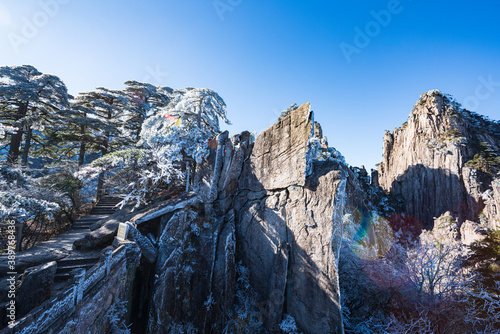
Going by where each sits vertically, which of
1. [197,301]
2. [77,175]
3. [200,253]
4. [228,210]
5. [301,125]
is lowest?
[197,301]

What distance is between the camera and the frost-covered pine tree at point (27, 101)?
39.7 ft

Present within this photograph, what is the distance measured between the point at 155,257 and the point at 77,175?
7.35 metres

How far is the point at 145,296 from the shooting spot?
7195 millimetres

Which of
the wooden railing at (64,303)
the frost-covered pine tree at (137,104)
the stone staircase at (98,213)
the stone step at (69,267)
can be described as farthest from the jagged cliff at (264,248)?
the frost-covered pine tree at (137,104)

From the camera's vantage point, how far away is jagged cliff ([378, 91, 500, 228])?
67.5 ft

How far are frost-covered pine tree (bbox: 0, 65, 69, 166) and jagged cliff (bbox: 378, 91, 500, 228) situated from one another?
3727 centimetres

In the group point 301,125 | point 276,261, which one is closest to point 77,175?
point 276,261

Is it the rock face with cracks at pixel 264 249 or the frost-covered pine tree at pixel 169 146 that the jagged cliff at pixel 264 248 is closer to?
the rock face with cracks at pixel 264 249

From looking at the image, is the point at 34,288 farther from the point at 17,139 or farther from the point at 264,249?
the point at 17,139

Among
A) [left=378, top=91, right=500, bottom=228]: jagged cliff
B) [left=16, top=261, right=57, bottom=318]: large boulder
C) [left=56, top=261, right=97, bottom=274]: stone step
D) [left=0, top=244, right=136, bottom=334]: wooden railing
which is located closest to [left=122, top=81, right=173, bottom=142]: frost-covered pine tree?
[left=56, top=261, right=97, bottom=274]: stone step

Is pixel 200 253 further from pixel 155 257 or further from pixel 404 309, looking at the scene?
pixel 404 309

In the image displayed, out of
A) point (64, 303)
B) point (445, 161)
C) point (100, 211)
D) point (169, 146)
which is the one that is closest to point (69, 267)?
point (64, 303)

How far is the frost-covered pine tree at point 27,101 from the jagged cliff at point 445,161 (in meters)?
37.3

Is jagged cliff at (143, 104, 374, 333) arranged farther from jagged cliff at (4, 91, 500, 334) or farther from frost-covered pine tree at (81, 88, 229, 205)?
frost-covered pine tree at (81, 88, 229, 205)
